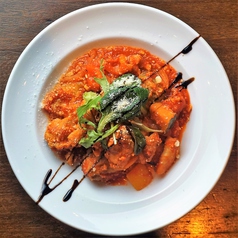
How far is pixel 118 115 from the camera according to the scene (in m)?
2.30

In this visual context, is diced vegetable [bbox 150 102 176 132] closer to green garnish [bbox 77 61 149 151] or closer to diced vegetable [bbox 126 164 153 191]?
green garnish [bbox 77 61 149 151]

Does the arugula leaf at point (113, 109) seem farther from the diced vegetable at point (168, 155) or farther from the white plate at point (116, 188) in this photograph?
the white plate at point (116, 188)

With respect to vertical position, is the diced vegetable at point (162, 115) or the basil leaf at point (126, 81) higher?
the basil leaf at point (126, 81)

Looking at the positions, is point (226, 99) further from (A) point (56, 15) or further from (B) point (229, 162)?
(A) point (56, 15)

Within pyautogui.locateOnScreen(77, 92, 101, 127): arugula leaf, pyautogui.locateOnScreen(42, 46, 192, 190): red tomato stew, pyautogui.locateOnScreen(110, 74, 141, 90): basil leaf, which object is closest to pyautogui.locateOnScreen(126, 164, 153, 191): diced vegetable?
pyautogui.locateOnScreen(42, 46, 192, 190): red tomato stew

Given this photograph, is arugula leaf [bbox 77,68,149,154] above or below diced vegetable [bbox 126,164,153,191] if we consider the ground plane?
above

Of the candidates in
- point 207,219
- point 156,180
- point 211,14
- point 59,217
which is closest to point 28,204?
point 59,217

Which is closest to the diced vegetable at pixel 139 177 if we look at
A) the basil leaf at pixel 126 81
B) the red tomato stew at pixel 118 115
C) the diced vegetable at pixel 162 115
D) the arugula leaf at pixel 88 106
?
the red tomato stew at pixel 118 115

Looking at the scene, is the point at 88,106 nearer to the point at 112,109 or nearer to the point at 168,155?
the point at 112,109

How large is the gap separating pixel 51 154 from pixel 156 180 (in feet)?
2.32

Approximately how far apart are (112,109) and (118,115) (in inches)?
2.1

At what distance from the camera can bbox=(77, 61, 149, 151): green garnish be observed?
2.29m

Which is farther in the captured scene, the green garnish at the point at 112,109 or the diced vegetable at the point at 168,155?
the diced vegetable at the point at 168,155

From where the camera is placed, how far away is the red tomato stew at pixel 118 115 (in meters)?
2.31
